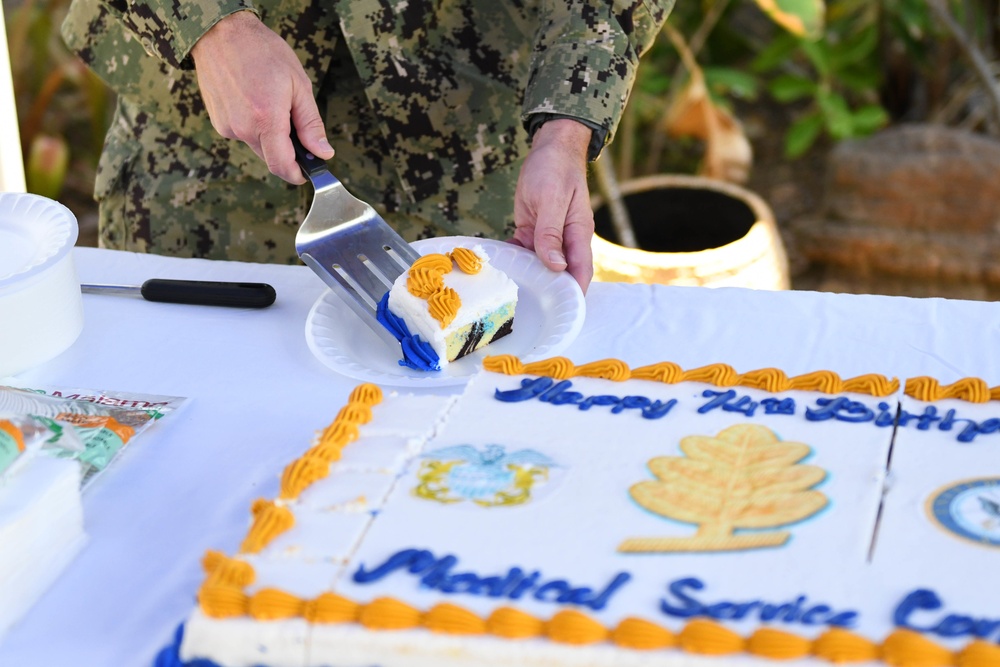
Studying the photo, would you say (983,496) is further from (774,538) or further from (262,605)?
(262,605)

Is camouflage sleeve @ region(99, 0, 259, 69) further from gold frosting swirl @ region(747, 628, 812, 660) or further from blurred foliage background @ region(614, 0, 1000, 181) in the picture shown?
blurred foliage background @ region(614, 0, 1000, 181)

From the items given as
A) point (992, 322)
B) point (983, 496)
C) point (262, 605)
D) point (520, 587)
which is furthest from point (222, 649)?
point (992, 322)

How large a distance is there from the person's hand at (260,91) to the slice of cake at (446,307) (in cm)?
20

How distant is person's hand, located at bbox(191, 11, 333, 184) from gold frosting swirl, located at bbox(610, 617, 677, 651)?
69cm

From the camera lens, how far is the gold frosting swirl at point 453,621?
652mm

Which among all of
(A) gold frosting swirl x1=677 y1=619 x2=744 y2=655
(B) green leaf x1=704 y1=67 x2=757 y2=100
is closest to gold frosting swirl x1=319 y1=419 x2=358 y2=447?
(A) gold frosting swirl x1=677 y1=619 x2=744 y2=655

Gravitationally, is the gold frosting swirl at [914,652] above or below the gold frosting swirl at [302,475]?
above

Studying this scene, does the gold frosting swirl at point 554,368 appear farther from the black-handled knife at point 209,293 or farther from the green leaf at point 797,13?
the green leaf at point 797,13

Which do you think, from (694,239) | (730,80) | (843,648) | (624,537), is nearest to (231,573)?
(624,537)

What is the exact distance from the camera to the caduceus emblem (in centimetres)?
76

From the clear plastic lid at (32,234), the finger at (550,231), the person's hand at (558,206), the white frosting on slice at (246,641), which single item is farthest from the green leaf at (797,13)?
the white frosting on slice at (246,641)

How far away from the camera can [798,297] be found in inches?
47.9

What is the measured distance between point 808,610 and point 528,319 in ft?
1.82

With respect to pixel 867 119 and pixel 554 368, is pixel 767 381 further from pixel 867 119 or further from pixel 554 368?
pixel 867 119
